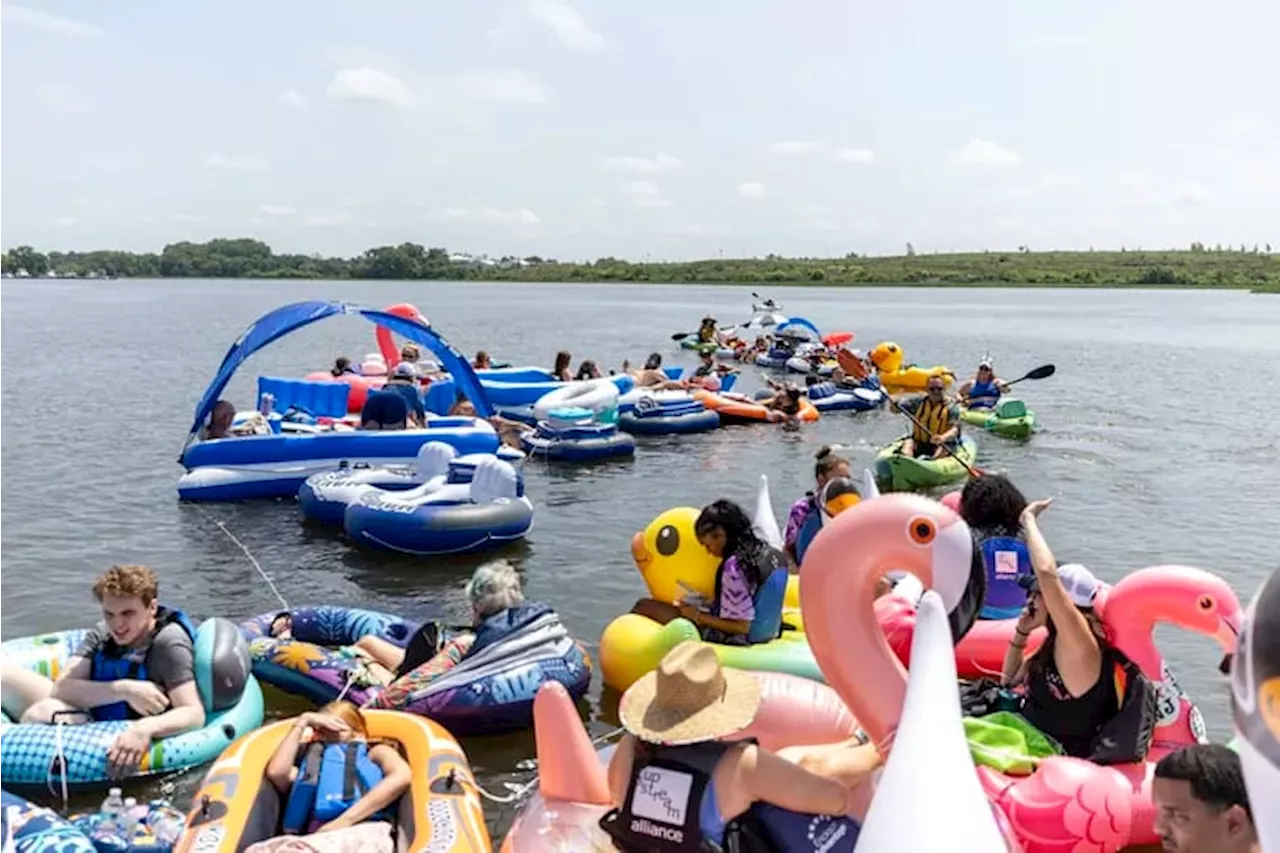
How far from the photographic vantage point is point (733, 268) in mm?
104812

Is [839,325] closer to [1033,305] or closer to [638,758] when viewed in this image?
[1033,305]

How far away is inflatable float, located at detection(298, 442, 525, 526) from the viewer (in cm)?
1057

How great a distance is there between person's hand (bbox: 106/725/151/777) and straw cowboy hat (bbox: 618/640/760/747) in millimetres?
3219

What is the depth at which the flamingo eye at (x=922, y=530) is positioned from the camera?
3.97 m

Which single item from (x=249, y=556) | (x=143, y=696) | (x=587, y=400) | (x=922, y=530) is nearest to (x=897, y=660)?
(x=922, y=530)

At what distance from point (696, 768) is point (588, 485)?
33.0ft

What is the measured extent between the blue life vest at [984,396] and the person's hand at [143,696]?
14.3 metres

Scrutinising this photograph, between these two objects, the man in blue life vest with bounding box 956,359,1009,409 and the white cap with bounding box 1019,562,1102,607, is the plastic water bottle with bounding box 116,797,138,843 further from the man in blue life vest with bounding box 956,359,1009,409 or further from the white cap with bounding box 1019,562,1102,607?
the man in blue life vest with bounding box 956,359,1009,409

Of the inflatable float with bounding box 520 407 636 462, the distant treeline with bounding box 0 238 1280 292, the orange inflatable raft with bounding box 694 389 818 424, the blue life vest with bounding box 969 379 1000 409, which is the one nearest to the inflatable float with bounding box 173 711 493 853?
the inflatable float with bounding box 520 407 636 462

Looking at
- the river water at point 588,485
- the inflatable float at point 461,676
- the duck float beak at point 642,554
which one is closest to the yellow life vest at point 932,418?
the river water at point 588,485

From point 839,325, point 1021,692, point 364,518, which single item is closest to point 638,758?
point 1021,692

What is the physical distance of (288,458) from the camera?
11.8 metres

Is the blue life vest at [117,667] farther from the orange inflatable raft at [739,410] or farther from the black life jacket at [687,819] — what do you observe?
the orange inflatable raft at [739,410]

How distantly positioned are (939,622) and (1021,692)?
198cm
